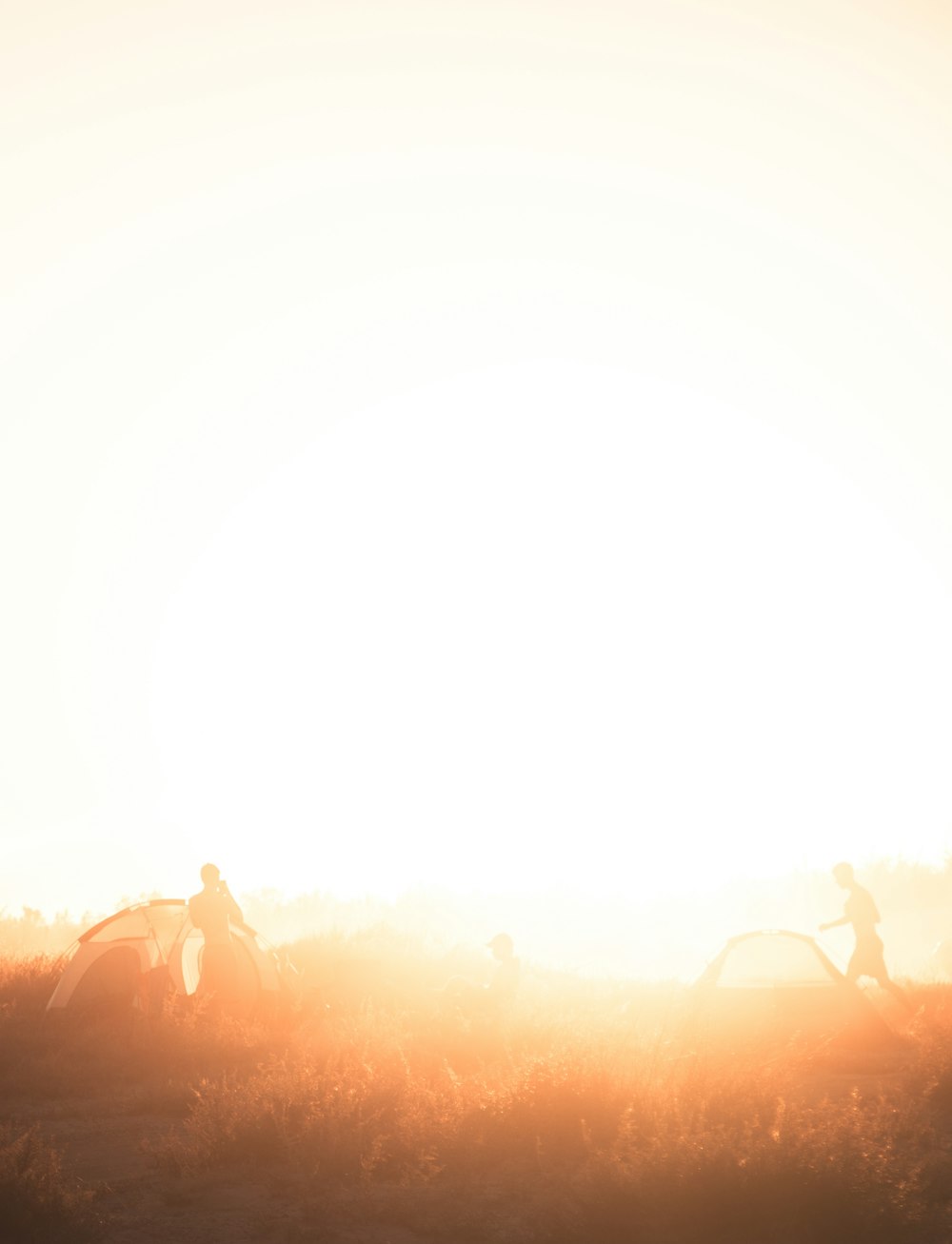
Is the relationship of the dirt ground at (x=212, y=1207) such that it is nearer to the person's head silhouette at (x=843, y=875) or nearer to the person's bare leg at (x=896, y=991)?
the person's bare leg at (x=896, y=991)

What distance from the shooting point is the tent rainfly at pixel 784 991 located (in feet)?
51.0

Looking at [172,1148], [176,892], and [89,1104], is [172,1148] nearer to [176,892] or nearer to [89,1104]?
[89,1104]

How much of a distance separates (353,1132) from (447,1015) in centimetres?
642

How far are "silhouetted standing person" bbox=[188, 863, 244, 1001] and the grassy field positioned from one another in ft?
8.00

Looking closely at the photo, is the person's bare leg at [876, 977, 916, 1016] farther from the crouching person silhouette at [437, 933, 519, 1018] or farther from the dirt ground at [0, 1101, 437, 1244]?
the dirt ground at [0, 1101, 437, 1244]

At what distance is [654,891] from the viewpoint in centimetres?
3888

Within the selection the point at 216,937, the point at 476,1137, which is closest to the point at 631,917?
the point at 216,937

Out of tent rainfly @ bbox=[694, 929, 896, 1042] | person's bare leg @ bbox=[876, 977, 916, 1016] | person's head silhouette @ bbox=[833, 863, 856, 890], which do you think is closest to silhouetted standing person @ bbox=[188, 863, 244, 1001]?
tent rainfly @ bbox=[694, 929, 896, 1042]

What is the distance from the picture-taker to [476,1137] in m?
9.41

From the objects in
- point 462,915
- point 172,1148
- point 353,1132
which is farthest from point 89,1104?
point 462,915

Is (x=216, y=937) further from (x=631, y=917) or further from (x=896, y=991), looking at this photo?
(x=631, y=917)

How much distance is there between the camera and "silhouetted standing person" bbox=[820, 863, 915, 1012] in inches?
642

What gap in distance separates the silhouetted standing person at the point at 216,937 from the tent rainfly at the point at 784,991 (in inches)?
280

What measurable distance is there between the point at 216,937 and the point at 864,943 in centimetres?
990
